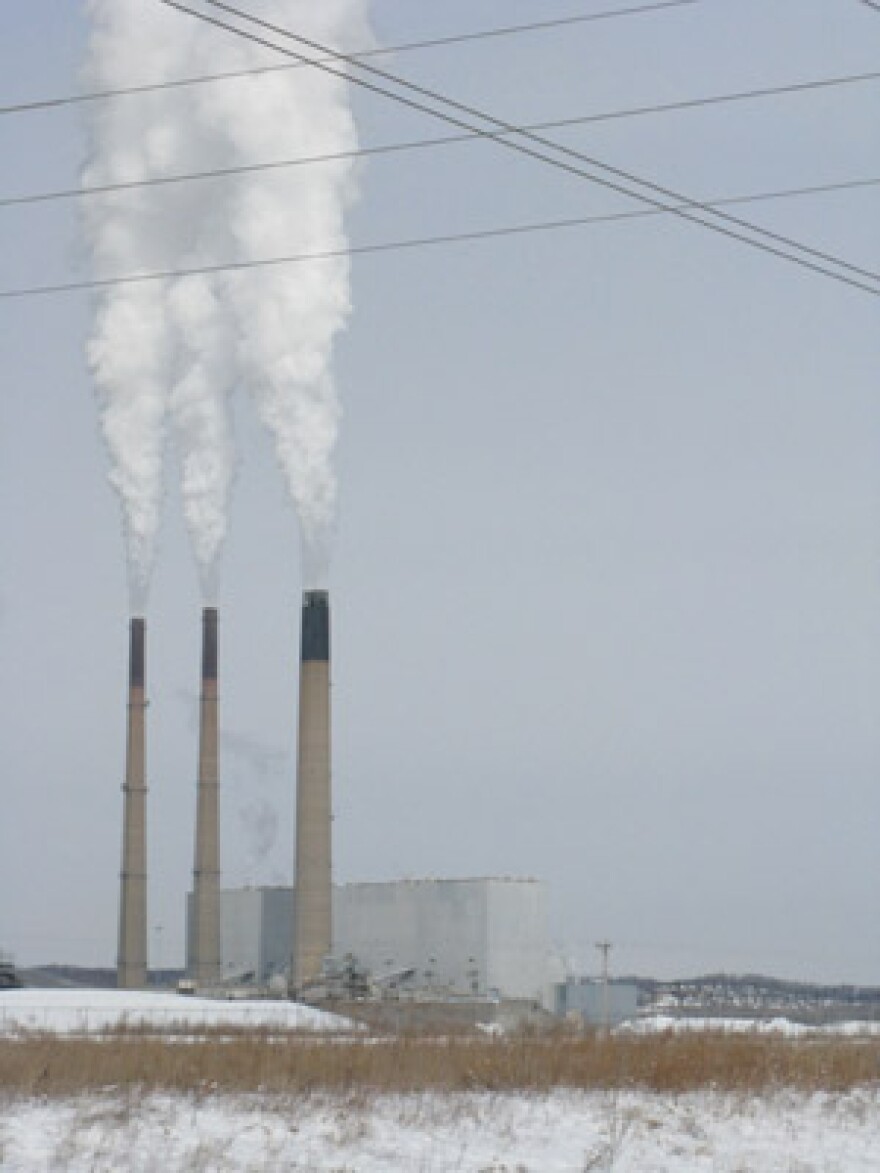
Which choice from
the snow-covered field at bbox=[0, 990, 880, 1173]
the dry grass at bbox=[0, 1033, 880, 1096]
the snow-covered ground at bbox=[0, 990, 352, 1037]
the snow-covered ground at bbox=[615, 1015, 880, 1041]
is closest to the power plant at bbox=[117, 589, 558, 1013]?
the snow-covered ground at bbox=[0, 990, 352, 1037]

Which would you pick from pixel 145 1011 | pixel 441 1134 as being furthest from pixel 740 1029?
pixel 441 1134

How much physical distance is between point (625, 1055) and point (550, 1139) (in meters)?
6.18

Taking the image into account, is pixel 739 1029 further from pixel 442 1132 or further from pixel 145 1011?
pixel 442 1132

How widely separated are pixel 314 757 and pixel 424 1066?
127 feet

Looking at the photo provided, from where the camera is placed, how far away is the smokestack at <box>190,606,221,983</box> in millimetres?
71188

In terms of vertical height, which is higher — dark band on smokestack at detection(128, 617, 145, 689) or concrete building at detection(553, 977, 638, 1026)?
dark band on smokestack at detection(128, 617, 145, 689)

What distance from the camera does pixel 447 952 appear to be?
73.6 metres

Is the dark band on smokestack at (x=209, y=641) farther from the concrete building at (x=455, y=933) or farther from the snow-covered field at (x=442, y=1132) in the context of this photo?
the snow-covered field at (x=442, y=1132)

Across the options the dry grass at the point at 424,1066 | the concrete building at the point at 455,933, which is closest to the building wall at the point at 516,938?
the concrete building at the point at 455,933

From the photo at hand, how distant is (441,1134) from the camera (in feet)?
67.3

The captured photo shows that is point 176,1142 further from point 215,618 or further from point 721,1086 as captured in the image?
point 215,618

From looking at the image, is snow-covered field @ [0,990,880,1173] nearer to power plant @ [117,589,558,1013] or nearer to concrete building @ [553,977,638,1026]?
power plant @ [117,589,558,1013]

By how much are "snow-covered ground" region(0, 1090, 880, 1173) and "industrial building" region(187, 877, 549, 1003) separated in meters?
48.3

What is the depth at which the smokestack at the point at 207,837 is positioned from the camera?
71.2m
